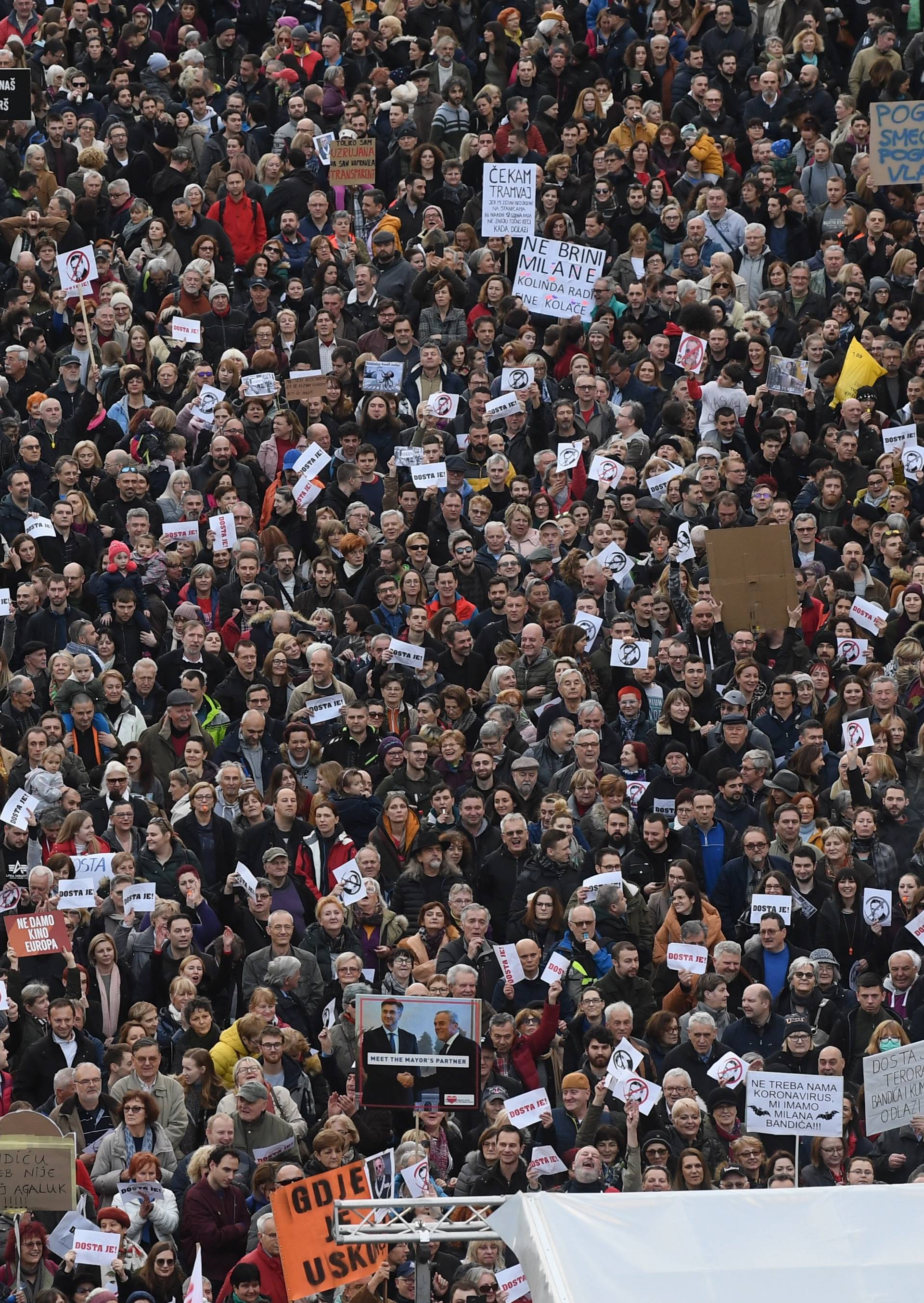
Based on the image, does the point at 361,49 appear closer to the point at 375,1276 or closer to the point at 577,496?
the point at 577,496

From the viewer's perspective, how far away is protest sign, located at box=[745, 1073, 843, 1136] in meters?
15.7

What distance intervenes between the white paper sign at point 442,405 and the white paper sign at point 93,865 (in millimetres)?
5512

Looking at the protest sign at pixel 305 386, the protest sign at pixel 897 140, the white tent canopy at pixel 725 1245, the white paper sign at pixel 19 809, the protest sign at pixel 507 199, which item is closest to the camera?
the white tent canopy at pixel 725 1245

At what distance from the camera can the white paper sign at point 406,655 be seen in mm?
19250

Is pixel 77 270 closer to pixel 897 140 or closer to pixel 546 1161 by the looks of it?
pixel 897 140

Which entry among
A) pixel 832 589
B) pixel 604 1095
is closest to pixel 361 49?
pixel 832 589

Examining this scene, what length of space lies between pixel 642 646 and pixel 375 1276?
5682 mm

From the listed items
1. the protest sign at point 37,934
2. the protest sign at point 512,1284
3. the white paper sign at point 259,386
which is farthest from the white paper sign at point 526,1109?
the white paper sign at point 259,386

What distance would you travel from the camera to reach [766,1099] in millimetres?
15719

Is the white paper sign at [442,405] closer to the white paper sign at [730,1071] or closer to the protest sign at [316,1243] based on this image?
the white paper sign at [730,1071]

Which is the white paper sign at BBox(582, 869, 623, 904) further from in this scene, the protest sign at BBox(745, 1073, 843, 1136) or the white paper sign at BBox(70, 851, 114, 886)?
the white paper sign at BBox(70, 851, 114, 886)

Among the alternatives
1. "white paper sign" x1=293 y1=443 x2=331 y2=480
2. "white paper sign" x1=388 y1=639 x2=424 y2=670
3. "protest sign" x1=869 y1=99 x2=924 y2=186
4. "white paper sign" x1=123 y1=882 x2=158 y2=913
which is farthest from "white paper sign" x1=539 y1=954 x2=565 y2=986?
"protest sign" x1=869 y1=99 x2=924 y2=186

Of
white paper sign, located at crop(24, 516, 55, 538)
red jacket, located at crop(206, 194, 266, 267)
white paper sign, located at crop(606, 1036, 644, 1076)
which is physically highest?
red jacket, located at crop(206, 194, 266, 267)

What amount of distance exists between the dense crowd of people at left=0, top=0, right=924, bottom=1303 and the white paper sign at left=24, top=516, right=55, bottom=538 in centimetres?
18
